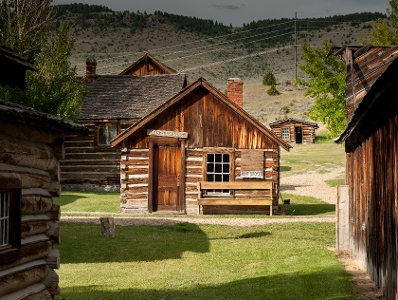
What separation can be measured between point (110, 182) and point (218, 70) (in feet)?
432

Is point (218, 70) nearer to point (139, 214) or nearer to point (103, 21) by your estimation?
point (103, 21)

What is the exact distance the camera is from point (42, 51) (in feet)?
97.8

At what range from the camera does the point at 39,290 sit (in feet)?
30.6

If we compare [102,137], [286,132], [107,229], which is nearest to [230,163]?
[107,229]

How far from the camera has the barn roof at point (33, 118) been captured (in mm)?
7969

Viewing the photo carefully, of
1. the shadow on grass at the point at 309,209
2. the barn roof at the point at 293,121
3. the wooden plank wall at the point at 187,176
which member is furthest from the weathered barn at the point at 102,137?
the barn roof at the point at 293,121

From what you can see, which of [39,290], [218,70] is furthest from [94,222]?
[218,70]

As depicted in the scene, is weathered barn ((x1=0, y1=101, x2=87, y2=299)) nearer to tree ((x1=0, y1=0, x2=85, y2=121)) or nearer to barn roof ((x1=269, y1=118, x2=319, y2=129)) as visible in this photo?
tree ((x1=0, y1=0, x2=85, y2=121))

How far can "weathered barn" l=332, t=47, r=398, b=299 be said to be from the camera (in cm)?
888

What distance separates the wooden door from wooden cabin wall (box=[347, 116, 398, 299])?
39.2 ft

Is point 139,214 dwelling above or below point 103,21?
below

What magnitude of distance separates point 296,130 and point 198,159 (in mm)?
42280

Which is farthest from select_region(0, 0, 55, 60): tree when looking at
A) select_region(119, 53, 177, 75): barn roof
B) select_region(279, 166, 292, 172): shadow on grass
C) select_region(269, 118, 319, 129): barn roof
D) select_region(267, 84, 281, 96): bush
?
select_region(267, 84, 281, 96): bush

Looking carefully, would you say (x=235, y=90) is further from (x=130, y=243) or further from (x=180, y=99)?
(x=130, y=243)
